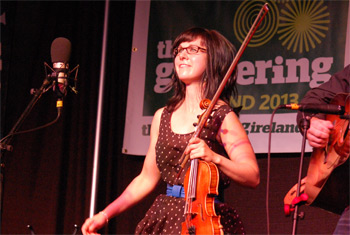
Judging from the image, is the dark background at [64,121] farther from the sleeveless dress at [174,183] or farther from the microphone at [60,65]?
the microphone at [60,65]

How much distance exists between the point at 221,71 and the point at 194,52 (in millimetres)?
173

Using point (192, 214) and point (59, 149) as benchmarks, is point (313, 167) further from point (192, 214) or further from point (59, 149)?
point (59, 149)

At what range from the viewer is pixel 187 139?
2.63m

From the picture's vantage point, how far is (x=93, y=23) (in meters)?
4.36

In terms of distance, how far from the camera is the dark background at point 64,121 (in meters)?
4.21

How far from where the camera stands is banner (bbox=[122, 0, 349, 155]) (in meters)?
3.55

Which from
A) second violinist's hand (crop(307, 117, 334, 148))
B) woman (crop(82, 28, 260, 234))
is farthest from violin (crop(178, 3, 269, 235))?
second violinist's hand (crop(307, 117, 334, 148))

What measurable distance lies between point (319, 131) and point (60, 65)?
1.27 meters

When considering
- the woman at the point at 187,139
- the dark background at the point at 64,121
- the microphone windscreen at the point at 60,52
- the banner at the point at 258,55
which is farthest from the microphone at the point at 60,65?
the dark background at the point at 64,121

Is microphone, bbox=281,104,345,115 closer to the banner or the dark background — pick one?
the banner

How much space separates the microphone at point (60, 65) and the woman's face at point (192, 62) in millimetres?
576

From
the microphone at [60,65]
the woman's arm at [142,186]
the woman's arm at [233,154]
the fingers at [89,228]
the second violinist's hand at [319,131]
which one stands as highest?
the microphone at [60,65]

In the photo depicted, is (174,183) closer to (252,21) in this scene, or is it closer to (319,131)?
(319,131)

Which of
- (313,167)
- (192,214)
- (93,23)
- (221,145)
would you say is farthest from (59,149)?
(313,167)
